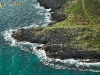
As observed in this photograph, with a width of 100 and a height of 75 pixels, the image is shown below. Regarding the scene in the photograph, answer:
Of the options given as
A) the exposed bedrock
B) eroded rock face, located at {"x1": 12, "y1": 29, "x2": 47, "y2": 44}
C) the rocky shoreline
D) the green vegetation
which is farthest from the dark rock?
eroded rock face, located at {"x1": 12, "y1": 29, "x2": 47, "y2": 44}

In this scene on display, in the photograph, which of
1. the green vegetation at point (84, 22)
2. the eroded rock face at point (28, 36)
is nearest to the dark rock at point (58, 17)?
the green vegetation at point (84, 22)

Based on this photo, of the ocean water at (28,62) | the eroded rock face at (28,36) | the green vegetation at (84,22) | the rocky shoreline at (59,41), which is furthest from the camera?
the eroded rock face at (28,36)

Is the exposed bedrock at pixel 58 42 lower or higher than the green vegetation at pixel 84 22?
lower

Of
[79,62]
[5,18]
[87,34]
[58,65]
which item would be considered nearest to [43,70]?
[58,65]

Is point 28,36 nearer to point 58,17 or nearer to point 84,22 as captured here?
point 58,17

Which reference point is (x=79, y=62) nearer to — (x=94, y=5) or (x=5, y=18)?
(x=94, y=5)

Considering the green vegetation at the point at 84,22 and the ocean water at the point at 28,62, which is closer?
the ocean water at the point at 28,62

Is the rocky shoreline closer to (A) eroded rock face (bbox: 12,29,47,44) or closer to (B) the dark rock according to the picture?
(A) eroded rock face (bbox: 12,29,47,44)

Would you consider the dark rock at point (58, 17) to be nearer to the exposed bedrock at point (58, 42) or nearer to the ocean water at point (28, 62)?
the ocean water at point (28, 62)
